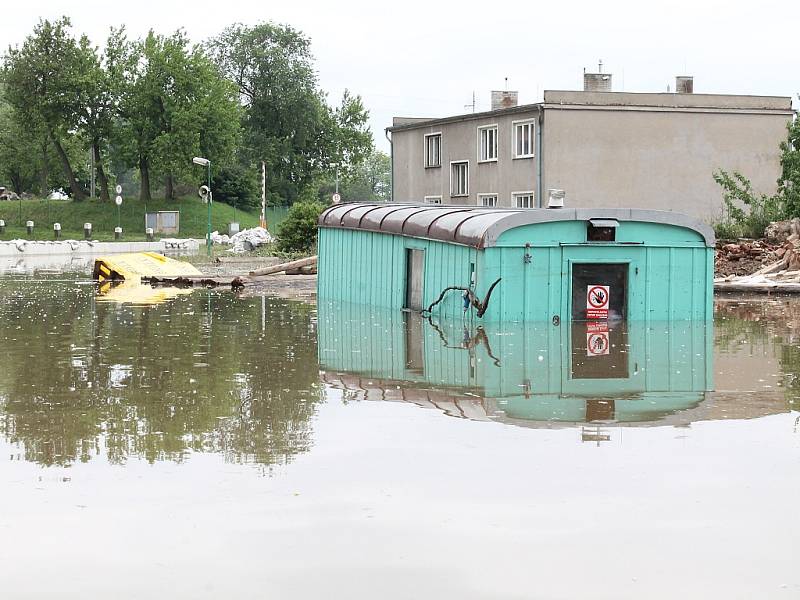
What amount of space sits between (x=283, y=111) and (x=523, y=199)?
2136 inches

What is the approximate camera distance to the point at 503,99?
51.8 m

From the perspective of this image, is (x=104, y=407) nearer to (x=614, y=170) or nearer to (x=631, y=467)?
(x=631, y=467)

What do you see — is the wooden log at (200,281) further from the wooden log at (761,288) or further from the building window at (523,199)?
the wooden log at (761,288)

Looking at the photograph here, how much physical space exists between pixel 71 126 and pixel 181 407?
7627 centimetres

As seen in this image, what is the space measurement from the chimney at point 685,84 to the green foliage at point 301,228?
1411cm

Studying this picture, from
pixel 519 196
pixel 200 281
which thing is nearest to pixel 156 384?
pixel 200 281

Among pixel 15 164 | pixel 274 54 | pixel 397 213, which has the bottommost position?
pixel 397 213

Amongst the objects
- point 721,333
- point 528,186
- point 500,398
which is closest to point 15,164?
point 528,186

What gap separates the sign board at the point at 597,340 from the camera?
18.7 meters

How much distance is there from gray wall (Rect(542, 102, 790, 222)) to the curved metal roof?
16.4 meters

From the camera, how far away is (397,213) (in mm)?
28047

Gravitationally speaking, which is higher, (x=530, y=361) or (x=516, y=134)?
(x=516, y=134)

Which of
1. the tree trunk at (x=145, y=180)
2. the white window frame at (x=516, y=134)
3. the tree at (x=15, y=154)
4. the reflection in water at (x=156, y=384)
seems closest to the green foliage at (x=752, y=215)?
the white window frame at (x=516, y=134)

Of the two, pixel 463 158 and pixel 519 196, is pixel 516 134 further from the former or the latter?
pixel 463 158
